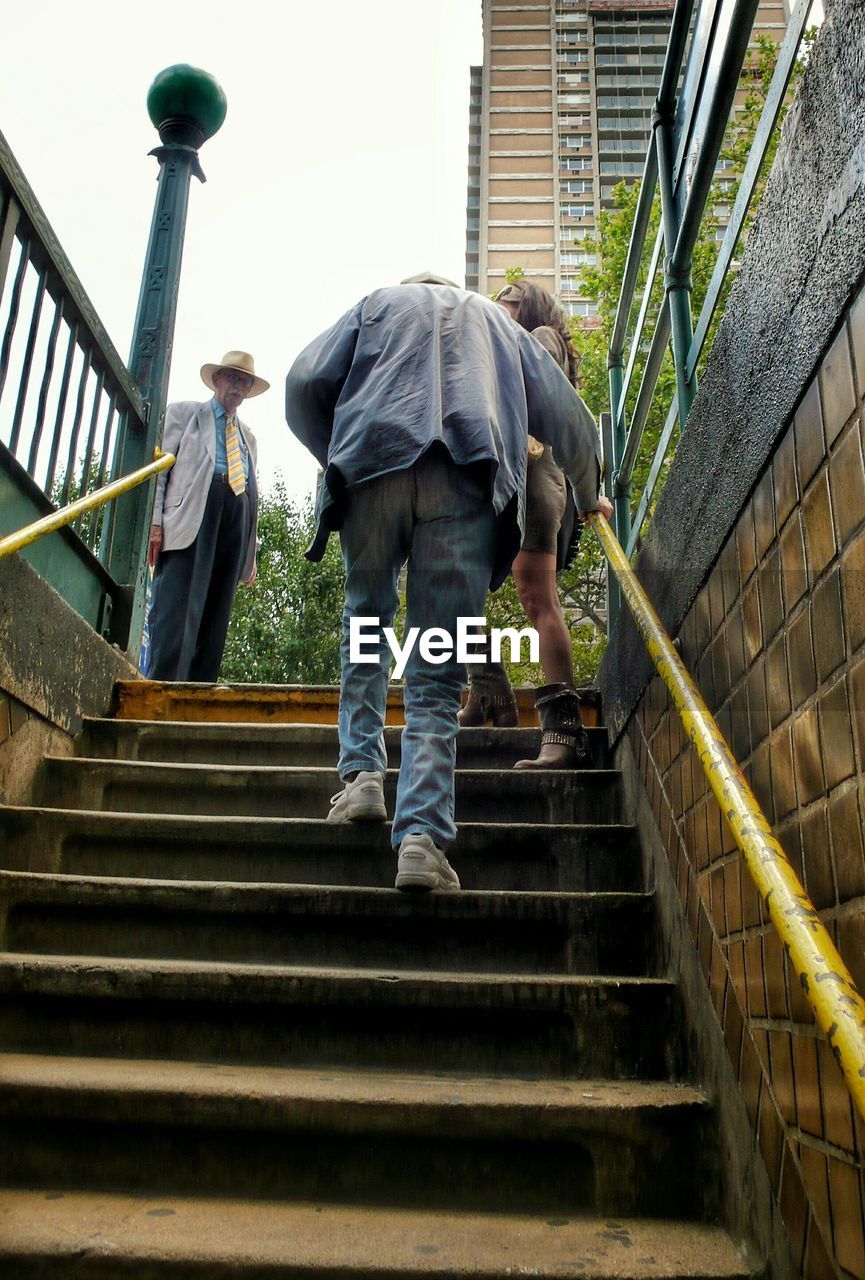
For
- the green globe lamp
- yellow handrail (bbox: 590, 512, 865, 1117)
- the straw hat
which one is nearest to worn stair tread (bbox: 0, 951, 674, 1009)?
yellow handrail (bbox: 590, 512, 865, 1117)

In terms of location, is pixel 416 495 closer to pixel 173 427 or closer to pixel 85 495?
pixel 85 495

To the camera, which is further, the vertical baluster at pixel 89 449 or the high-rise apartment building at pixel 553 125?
the high-rise apartment building at pixel 553 125

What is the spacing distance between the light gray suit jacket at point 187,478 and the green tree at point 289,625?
10.9m

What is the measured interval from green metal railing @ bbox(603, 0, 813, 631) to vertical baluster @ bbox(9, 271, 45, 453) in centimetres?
181

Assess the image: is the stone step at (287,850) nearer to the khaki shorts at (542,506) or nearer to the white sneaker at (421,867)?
the white sneaker at (421,867)

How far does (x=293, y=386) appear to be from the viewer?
7.89 ft

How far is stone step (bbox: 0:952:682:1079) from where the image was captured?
5.77 feet

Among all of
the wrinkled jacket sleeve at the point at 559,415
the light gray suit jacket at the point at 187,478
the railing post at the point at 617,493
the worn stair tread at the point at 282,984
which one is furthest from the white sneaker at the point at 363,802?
the light gray suit jacket at the point at 187,478

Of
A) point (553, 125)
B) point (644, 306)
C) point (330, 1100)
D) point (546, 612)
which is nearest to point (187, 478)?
point (546, 612)

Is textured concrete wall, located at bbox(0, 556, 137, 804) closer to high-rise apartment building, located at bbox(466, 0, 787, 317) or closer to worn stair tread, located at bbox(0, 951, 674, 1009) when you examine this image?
worn stair tread, located at bbox(0, 951, 674, 1009)

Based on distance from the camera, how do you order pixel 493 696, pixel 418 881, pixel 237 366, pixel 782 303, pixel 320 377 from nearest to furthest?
pixel 782 303 < pixel 418 881 < pixel 320 377 < pixel 493 696 < pixel 237 366

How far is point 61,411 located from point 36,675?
3.12ft

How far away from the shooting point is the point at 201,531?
429 cm

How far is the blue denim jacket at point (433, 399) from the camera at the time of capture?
7.18ft
